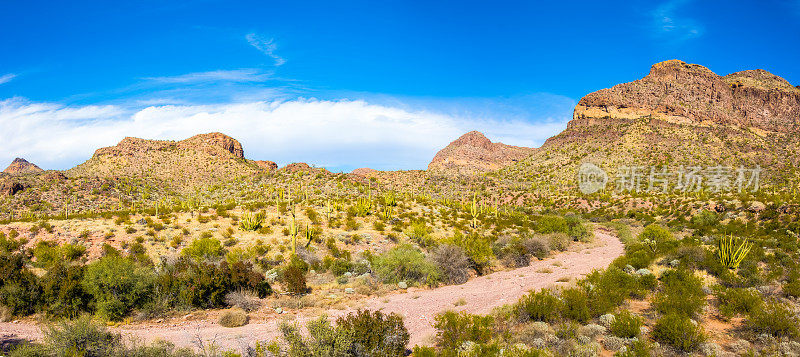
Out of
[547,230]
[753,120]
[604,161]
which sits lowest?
[547,230]

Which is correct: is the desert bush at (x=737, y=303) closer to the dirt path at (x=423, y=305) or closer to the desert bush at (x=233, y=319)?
the dirt path at (x=423, y=305)

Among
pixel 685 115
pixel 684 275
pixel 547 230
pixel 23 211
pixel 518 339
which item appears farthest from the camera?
pixel 685 115

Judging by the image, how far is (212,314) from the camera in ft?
36.3

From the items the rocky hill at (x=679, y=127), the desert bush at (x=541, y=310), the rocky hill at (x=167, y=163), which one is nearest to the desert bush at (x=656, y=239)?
the desert bush at (x=541, y=310)

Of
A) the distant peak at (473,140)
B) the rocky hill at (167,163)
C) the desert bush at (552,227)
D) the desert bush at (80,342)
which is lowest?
the desert bush at (552,227)

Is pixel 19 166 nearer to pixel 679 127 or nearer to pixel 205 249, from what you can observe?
pixel 205 249

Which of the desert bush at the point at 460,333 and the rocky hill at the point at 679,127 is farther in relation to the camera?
the rocky hill at the point at 679,127

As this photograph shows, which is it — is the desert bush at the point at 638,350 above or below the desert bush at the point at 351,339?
below

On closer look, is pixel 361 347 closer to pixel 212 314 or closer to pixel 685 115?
pixel 212 314

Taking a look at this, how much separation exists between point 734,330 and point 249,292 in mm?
13466

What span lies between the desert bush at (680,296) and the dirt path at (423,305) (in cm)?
360

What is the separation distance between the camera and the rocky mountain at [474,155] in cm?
8634

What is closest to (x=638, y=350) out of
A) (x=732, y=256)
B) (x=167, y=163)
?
(x=732, y=256)

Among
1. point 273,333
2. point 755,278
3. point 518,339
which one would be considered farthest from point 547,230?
point 273,333
